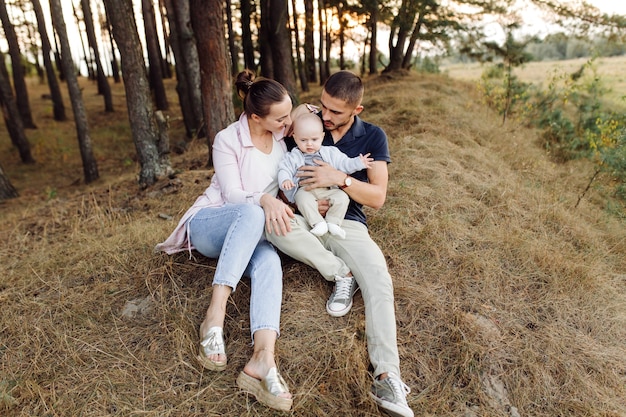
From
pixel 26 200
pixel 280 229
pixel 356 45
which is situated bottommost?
pixel 26 200

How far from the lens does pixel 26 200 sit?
761cm

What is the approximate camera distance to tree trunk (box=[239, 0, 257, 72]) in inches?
412

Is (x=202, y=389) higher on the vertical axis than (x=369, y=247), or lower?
lower

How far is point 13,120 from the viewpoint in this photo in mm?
10211

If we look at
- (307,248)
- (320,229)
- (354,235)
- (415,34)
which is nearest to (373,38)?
(415,34)

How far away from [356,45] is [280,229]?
16124 millimetres

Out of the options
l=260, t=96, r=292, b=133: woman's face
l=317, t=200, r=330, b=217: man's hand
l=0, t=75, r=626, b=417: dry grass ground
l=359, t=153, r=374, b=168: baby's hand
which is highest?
l=260, t=96, r=292, b=133: woman's face

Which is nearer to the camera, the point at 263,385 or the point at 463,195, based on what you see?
the point at 263,385

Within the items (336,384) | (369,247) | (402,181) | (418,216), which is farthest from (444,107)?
(336,384)

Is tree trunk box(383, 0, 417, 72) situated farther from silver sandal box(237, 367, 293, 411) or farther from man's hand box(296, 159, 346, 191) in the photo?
silver sandal box(237, 367, 293, 411)

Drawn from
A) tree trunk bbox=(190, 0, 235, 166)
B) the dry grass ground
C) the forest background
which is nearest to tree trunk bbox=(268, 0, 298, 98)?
the forest background

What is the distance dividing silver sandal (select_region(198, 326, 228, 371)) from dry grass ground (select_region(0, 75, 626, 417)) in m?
0.08

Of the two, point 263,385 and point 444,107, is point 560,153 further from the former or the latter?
point 263,385

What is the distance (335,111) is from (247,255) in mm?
1083
